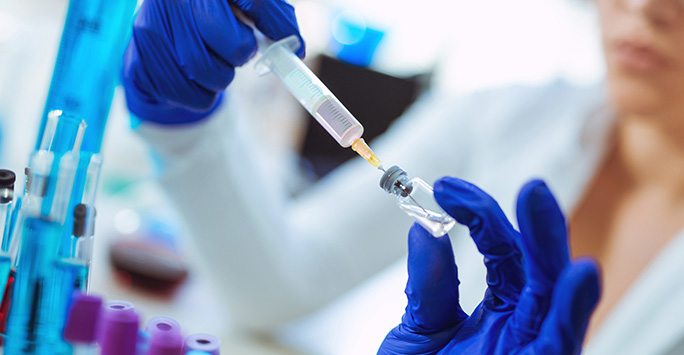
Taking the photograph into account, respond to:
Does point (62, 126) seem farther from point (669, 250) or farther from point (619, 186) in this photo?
point (619, 186)

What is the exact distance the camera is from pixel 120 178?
1.42 m

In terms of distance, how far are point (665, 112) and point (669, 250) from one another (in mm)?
244

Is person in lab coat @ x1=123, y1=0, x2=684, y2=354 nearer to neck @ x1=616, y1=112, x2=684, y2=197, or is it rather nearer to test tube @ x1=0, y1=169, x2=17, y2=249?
neck @ x1=616, y1=112, x2=684, y2=197

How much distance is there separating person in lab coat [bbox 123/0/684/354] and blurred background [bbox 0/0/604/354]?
7 cm

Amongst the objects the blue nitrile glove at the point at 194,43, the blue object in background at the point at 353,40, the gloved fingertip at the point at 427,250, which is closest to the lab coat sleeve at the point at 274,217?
the blue nitrile glove at the point at 194,43

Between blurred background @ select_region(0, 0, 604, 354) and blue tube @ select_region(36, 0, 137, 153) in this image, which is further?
blurred background @ select_region(0, 0, 604, 354)

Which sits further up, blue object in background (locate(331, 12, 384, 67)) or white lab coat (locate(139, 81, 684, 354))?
blue object in background (locate(331, 12, 384, 67))

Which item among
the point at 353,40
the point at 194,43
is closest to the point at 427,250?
the point at 194,43

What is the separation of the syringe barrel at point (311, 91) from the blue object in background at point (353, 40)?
5.22 feet

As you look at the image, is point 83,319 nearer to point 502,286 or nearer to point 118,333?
point 118,333

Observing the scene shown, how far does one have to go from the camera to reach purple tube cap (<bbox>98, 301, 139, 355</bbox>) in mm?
363

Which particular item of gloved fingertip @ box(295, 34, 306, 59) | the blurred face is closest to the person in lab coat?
the blurred face

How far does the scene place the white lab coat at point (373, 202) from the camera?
32.7 inches

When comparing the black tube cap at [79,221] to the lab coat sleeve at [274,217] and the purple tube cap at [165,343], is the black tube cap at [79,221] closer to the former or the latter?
the purple tube cap at [165,343]
